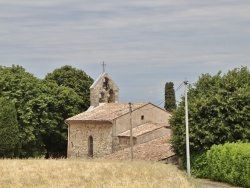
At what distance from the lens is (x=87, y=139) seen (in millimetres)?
62469

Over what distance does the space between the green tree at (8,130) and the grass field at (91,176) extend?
2197 centimetres

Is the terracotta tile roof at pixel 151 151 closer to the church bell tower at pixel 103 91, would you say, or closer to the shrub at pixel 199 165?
the shrub at pixel 199 165

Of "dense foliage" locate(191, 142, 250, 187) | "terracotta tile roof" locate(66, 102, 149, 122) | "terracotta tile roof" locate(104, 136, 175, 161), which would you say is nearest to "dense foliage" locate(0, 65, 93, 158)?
"terracotta tile roof" locate(66, 102, 149, 122)

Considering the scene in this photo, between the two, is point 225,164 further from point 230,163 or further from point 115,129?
point 115,129

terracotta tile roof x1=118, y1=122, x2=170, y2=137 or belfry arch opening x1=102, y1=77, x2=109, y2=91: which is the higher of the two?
belfry arch opening x1=102, y1=77, x2=109, y2=91

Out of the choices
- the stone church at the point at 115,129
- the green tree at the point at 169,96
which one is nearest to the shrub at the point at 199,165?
the stone church at the point at 115,129

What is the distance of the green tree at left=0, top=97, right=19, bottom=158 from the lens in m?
60.0

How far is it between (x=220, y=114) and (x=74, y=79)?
37.0 m

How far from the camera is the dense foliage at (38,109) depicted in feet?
209

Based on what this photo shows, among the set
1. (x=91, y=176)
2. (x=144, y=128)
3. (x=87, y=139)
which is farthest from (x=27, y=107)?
(x=91, y=176)

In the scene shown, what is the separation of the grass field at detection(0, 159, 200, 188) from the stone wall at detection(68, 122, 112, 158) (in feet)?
69.5

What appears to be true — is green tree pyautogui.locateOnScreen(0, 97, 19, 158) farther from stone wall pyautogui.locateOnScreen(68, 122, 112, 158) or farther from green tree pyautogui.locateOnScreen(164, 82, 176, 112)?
green tree pyautogui.locateOnScreen(164, 82, 176, 112)

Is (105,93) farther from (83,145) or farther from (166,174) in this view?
(166,174)

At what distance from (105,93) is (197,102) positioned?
24.6m
